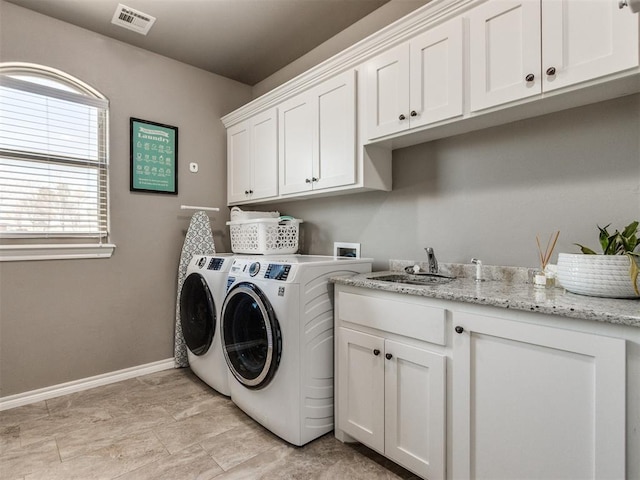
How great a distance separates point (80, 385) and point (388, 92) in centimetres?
286

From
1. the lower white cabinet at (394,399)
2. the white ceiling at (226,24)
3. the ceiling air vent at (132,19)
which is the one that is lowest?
the lower white cabinet at (394,399)

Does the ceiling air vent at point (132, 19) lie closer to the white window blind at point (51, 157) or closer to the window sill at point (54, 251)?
the white window blind at point (51, 157)

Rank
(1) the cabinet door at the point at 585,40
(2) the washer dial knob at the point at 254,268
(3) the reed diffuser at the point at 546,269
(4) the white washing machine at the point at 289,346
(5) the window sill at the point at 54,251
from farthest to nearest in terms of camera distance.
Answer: (5) the window sill at the point at 54,251, (2) the washer dial knob at the point at 254,268, (4) the white washing machine at the point at 289,346, (3) the reed diffuser at the point at 546,269, (1) the cabinet door at the point at 585,40

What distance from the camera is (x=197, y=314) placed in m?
2.64

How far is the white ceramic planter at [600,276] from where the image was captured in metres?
1.22

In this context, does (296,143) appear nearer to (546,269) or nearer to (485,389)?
(546,269)

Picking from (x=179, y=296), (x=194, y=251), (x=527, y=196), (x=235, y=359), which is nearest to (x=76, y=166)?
(x=194, y=251)

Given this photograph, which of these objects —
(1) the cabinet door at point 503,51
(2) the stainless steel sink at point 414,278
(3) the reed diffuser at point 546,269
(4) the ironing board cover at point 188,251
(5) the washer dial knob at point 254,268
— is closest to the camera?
(1) the cabinet door at point 503,51

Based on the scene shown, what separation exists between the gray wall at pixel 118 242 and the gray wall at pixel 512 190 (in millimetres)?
1658

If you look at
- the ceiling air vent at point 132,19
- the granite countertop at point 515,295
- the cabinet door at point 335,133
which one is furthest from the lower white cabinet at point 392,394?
the ceiling air vent at point 132,19

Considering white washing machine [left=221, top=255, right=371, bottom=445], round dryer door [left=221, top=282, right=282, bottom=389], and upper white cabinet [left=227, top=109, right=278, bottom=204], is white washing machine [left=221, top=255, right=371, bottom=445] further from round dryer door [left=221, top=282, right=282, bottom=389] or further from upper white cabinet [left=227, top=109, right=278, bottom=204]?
upper white cabinet [left=227, top=109, right=278, bottom=204]

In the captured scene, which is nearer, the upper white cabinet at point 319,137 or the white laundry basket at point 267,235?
the upper white cabinet at point 319,137

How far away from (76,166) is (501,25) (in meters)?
2.76

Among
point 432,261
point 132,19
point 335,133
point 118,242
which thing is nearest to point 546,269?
point 432,261
